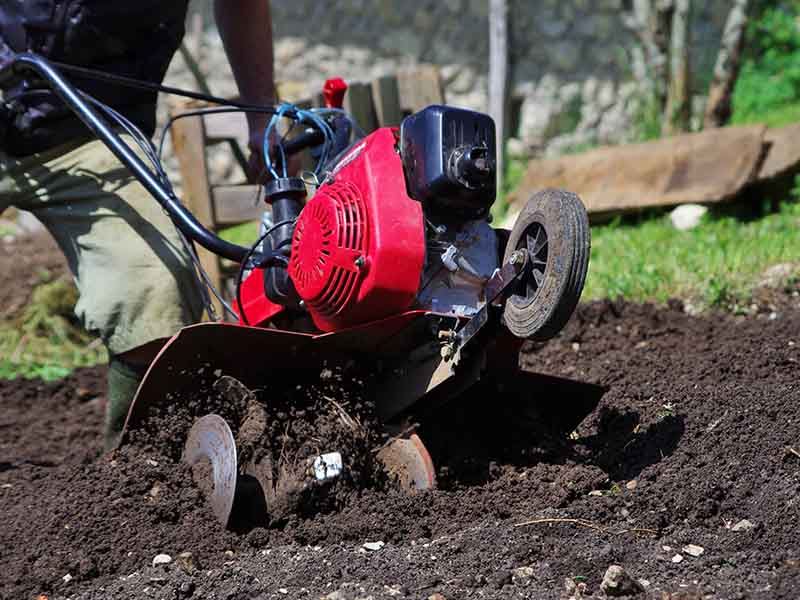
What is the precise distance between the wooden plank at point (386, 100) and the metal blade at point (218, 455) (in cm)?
334

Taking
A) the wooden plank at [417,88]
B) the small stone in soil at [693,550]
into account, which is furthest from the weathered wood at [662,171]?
the small stone in soil at [693,550]

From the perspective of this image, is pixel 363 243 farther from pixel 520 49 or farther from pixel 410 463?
pixel 520 49

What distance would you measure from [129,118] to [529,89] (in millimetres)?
7177

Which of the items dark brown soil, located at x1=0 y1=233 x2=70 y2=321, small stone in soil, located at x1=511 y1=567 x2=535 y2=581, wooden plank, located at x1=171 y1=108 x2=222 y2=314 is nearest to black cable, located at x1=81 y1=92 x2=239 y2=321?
small stone in soil, located at x1=511 y1=567 x2=535 y2=581

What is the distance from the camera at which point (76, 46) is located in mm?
3201

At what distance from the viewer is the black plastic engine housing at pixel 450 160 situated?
2396mm

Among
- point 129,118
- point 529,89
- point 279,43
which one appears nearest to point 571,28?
point 529,89

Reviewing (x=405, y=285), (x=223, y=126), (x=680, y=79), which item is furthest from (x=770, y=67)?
(x=405, y=285)

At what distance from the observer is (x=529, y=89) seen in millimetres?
10148

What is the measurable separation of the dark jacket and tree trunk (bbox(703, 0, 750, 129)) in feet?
14.7

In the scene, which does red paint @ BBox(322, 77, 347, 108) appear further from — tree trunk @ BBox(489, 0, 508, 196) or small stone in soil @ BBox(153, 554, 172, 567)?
tree trunk @ BBox(489, 0, 508, 196)

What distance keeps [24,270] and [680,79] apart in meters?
4.45

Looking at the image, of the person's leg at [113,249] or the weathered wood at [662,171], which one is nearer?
the person's leg at [113,249]

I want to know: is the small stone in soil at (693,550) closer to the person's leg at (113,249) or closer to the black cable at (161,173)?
the black cable at (161,173)
